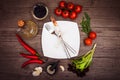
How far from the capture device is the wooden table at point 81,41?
140 centimetres

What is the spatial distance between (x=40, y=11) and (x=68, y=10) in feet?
0.46

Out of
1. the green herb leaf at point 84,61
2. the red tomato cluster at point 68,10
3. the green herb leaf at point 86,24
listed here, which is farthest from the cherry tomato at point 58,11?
the green herb leaf at point 84,61

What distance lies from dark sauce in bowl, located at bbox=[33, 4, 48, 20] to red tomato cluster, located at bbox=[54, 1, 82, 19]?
53 mm

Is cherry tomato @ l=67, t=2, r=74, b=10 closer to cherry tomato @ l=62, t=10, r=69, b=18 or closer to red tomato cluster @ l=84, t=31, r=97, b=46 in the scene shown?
cherry tomato @ l=62, t=10, r=69, b=18

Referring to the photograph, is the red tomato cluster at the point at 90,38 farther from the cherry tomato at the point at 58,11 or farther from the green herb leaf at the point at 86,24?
the cherry tomato at the point at 58,11

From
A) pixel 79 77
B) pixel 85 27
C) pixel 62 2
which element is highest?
pixel 62 2

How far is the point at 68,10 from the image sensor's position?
1.42 metres

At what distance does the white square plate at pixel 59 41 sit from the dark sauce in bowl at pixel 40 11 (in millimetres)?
52

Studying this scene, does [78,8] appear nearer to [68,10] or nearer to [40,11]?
[68,10]

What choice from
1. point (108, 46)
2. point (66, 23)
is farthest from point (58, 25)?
point (108, 46)

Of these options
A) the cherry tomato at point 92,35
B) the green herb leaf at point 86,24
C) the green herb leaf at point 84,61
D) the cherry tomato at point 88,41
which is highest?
the green herb leaf at point 86,24

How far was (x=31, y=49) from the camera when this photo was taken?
1.41 meters

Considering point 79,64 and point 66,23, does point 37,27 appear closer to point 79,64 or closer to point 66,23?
point 66,23

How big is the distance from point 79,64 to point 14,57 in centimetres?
33
